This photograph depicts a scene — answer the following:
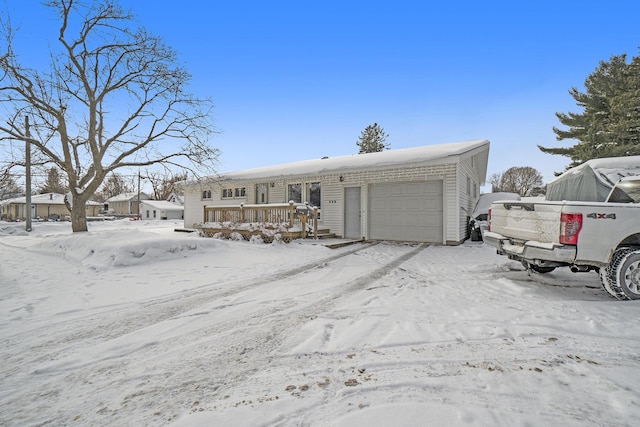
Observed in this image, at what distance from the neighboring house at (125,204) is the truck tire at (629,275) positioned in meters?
65.3

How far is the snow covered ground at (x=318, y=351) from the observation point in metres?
1.68

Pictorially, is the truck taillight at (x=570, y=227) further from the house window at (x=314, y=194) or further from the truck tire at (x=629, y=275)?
the house window at (x=314, y=194)

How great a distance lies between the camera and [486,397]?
5.82ft

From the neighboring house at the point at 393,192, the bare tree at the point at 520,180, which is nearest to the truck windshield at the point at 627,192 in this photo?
the neighboring house at the point at 393,192

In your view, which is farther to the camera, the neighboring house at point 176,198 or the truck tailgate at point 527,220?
the neighboring house at point 176,198

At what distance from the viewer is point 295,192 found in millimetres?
13602

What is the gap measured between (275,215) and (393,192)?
4.79 metres

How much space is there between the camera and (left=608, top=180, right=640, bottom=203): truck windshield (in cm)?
419

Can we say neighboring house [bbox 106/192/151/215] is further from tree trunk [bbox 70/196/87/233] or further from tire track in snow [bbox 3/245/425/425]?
tire track in snow [bbox 3/245/425/425]

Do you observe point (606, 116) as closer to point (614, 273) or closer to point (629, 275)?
point (629, 275)

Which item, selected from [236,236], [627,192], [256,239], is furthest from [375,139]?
[627,192]

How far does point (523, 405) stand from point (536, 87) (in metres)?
15.0

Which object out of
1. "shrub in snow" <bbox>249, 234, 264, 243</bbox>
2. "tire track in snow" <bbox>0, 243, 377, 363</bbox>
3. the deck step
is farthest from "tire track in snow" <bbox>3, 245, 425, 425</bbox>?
the deck step

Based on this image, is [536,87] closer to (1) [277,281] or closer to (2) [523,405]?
(1) [277,281]
